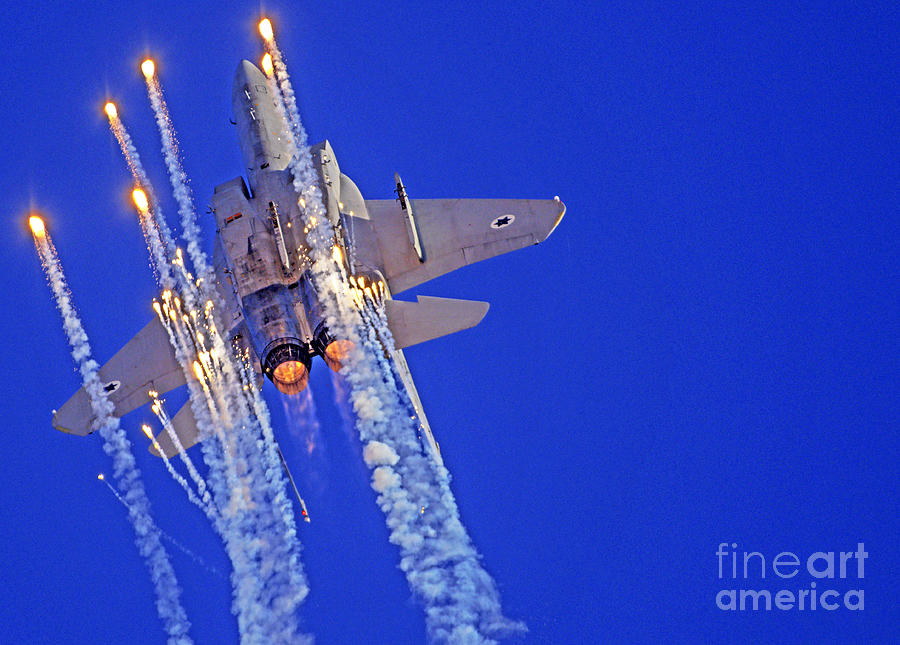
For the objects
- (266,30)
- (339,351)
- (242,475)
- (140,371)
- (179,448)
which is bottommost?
(242,475)

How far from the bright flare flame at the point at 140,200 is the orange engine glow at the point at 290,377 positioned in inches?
207

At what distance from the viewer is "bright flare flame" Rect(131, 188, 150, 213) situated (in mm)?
29938

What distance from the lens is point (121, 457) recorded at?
28953 mm

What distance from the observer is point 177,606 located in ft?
89.9

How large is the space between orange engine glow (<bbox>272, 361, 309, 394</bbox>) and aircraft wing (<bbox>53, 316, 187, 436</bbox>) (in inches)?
155

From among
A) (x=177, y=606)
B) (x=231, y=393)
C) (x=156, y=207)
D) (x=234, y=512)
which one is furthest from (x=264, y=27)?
(x=177, y=606)

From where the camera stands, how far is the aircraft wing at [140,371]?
1219 inches

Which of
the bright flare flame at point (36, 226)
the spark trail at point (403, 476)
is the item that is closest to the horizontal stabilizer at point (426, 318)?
the spark trail at point (403, 476)

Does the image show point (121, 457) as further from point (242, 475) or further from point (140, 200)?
point (140, 200)

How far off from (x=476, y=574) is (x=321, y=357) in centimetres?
606

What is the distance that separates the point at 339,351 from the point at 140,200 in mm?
6201

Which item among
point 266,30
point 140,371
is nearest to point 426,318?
point 140,371

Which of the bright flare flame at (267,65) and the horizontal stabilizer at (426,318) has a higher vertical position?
the bright flare flame at (267,65)

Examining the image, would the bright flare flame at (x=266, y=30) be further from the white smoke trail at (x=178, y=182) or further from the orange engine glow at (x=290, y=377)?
the orange engine glow at (x=290, y=377)
